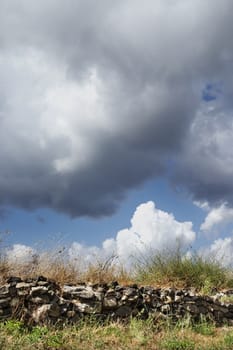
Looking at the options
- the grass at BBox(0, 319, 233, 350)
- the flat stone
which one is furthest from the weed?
the flat stone

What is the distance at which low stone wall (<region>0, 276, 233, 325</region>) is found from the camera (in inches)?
384

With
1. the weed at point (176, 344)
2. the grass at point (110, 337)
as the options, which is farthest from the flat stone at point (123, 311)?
the weed at point (176, 344)

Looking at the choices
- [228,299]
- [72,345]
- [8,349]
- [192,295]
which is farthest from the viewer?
[228,299]

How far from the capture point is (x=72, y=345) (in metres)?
8.68

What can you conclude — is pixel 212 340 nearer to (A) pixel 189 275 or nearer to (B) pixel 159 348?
(B) pixel 159 348

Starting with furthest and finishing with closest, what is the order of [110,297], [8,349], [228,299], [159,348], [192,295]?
[228,299] < [192,295] < [110,297] < [159,348] < [8,349]

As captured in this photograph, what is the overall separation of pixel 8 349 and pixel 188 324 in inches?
192

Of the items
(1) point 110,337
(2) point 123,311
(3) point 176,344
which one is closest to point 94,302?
(2) point 123,311

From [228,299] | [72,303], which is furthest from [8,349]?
[228,299]

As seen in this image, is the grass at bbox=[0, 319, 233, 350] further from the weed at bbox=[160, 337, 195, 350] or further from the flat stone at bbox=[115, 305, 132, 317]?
the flat stone at bbox=[115, 305, 132, 317]

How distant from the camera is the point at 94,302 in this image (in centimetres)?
1061

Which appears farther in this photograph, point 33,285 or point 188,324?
point 188,324

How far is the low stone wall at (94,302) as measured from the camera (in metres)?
9.76

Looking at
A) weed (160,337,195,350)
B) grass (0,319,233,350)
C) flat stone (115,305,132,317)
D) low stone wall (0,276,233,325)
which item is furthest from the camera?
flat stone (115,305,132,317)
